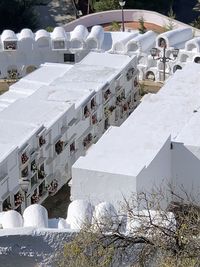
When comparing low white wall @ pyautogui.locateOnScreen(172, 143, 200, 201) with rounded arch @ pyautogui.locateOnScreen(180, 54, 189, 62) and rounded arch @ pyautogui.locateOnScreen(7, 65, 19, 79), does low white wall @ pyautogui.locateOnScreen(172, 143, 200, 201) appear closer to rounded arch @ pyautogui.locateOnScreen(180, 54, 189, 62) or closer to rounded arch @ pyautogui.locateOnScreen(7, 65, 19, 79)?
rounded arch @ pyautogui.locateOnScreen(180, 54, 189, 62)

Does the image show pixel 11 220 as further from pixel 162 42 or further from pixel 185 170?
pixel 162 42

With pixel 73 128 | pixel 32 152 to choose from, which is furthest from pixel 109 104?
pixel 32 152

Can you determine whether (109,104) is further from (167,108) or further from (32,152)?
(32,152)

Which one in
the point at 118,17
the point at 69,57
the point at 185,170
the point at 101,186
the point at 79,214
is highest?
the point at 118,17

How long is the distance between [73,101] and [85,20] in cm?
1907

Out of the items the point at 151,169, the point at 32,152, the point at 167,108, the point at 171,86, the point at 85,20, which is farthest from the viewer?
the point at 85,20

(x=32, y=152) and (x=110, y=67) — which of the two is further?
(x=110, y=67)

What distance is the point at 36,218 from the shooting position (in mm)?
19031

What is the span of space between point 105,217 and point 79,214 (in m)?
1.42

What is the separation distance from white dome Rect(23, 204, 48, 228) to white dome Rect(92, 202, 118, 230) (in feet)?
4.37

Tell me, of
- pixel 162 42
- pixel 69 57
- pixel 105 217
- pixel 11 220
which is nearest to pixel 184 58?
pixel 162 42

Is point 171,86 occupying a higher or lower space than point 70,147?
higher

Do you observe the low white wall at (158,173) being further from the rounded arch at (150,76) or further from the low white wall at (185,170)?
the rounded arch at (150,76)

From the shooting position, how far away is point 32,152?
26000 mm
